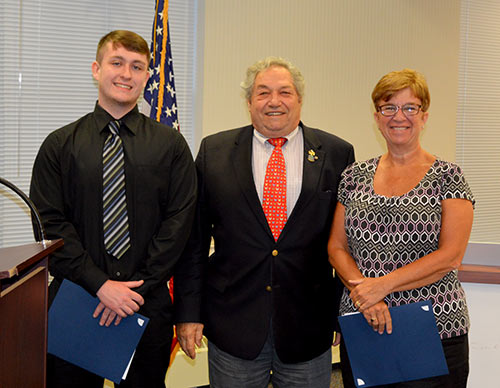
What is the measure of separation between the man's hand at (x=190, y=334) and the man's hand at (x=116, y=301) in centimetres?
24

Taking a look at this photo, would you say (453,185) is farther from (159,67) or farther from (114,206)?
(159,67)

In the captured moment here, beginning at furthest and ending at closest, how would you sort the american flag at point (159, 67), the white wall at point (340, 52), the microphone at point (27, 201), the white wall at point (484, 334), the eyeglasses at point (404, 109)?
the white wall at point (340, 52)
the american flag at point (159, 67)
the white wall at point (484, 334)
the eyeglasses at point (404, 109)
the microphone at point (27, 201)

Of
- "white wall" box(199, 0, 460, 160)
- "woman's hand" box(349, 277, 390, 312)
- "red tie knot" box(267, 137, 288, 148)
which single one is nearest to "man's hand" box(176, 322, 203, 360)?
"woman's hand" box(349, 277, 390, 312)

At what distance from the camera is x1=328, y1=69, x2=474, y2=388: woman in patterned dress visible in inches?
67.8

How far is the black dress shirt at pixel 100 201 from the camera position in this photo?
177cm

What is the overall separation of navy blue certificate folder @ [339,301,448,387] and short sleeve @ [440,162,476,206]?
349mm

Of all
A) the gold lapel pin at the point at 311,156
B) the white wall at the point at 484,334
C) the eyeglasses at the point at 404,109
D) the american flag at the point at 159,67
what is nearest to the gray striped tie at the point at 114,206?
the gold lapel pin at the point at 311,156

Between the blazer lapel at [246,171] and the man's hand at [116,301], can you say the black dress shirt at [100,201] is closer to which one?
the man's hand at [116,301]

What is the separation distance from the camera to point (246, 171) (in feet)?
6.37

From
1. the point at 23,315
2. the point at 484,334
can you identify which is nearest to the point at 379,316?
the point at 23,315

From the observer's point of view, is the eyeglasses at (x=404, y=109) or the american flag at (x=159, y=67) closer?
the eyeglasses at (x=404, y=109)

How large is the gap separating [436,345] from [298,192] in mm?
677

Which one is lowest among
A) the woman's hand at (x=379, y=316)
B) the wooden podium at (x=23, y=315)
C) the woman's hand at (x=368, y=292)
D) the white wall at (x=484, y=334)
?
the white wall at (x=484, y=334)

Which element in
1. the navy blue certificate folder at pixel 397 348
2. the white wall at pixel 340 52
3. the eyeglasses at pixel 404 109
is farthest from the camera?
the white wall at pixel 340 52
